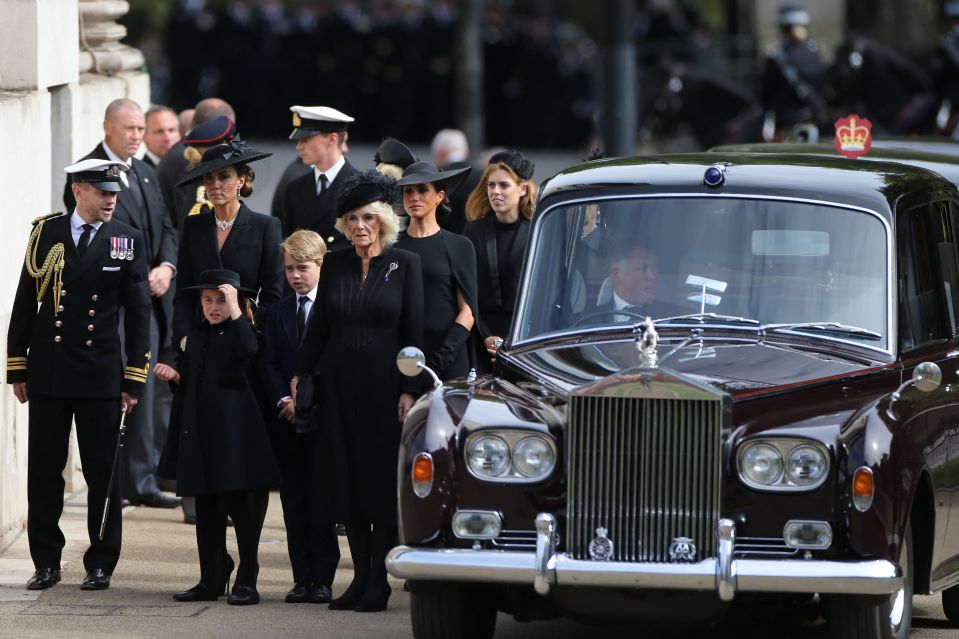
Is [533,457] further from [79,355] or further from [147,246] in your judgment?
[147,246]

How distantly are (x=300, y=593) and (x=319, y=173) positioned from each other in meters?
2.73

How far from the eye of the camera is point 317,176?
38.6 feet

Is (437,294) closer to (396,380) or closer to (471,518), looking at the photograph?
(396,380)

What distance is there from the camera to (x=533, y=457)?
7.82 m

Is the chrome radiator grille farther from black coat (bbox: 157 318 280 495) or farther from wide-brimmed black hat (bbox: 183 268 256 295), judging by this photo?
wide-brimmed black hat (bbox: 183 268 256 295)

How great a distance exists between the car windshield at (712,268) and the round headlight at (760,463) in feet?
3.57

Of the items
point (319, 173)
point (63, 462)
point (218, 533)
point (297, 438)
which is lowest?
point (218, 533)

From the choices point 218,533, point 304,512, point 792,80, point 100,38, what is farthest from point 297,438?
point 792,80

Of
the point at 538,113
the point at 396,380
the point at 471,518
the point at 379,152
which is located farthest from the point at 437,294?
the point at 538,113

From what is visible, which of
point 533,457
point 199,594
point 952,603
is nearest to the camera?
point 533,457

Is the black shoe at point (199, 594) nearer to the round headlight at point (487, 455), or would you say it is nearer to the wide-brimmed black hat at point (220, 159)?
the wide-brimmed black hat at point (220, 159)

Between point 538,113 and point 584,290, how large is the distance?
2652 cm

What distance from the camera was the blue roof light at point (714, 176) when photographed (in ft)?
29.7

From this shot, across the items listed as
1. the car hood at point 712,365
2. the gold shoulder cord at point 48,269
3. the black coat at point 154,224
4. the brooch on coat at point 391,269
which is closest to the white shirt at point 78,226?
the gold shoulder cord at point 48,269
